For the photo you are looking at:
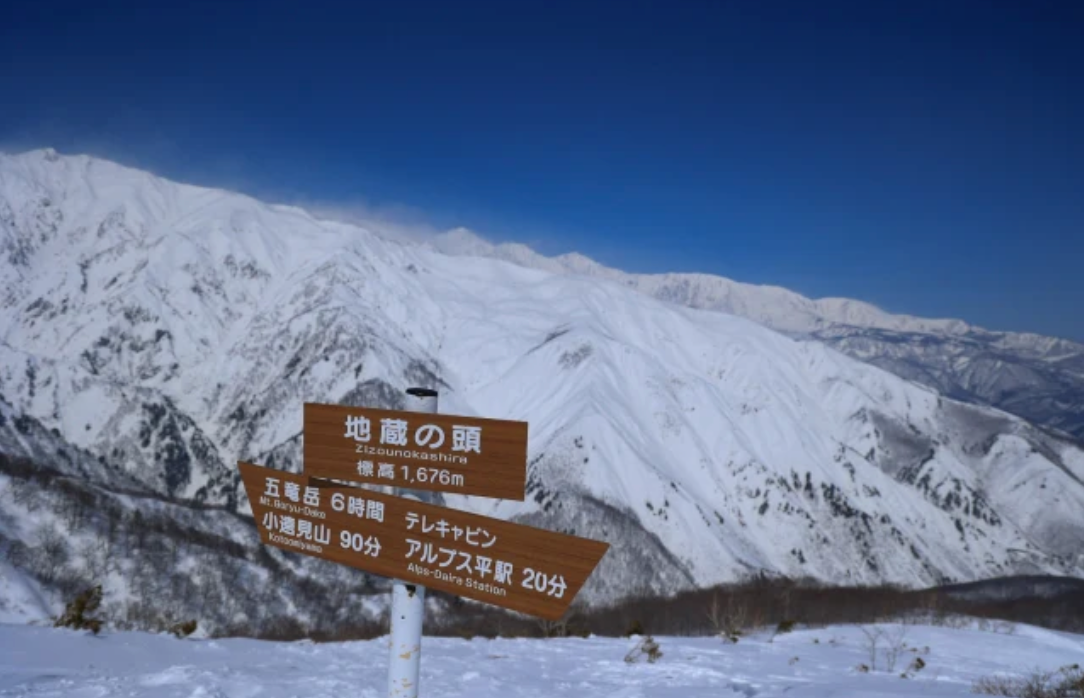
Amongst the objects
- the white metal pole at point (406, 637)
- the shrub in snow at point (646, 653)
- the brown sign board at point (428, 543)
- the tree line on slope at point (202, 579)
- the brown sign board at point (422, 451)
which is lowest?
the tree line on slope at point (202, 579)

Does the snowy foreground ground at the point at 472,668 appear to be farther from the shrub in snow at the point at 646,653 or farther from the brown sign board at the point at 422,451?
the brown sign board at the point at 422,451

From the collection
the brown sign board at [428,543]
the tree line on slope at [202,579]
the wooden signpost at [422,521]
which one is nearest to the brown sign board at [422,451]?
the wooden signpost at [422,521]

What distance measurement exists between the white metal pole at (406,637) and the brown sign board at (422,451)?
0.95 feet

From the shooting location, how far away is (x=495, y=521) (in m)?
6.27

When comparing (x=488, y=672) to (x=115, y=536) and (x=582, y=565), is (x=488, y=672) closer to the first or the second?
(x=582, y=565)

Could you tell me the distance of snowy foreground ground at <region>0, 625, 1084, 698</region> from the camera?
11.7 m

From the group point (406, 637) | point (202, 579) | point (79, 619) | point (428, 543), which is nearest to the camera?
point (406, 637)

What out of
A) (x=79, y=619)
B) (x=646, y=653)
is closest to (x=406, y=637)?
(x=646, y=653)

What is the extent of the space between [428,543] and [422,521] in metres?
0.21

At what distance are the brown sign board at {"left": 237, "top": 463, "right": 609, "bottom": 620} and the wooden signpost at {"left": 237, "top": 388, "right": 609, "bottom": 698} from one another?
0.03 feet

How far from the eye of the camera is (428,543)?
21.4ft

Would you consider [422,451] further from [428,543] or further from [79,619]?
[79,619]

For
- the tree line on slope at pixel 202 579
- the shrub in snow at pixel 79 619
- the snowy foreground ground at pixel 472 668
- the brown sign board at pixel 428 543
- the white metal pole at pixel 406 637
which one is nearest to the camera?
the brown sign board at pixel 428 543

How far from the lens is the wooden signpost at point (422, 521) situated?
6023 mm
